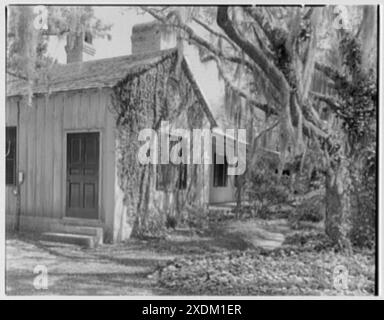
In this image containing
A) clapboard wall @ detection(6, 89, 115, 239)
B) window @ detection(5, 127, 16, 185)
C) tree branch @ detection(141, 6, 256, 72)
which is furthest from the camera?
clapboard wall @ detection(6, 89, 115, 239)

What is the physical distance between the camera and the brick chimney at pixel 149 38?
11.0 ft

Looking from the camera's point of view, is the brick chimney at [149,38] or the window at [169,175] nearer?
the brick chimney at [149,38]

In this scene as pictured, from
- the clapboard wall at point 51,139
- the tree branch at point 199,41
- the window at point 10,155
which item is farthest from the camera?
the clapboard wall at point 51,139

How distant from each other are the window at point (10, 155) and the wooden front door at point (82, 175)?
0.59 meters

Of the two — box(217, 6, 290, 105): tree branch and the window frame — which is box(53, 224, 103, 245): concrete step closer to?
the window frame

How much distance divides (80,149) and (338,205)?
302cm

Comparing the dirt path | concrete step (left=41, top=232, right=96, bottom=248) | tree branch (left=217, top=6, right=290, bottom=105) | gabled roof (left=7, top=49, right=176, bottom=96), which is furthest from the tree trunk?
concrete step (left=41, top=232, right=96, bottom=248)

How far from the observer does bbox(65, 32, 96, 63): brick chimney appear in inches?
134

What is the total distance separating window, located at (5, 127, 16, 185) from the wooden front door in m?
0.59

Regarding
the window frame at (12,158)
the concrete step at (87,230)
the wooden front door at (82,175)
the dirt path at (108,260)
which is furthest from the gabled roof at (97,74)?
the concrete step at (87,230)

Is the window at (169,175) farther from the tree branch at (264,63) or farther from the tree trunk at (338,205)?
the tree trunk at (338,205)

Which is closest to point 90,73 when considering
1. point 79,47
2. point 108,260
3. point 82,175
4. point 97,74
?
point 97,74

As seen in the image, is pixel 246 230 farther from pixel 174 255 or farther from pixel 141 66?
pixel 141 66

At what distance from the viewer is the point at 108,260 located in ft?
11.2
